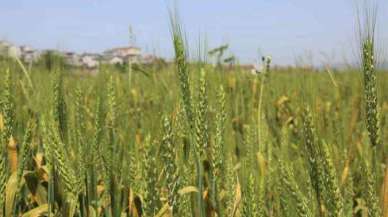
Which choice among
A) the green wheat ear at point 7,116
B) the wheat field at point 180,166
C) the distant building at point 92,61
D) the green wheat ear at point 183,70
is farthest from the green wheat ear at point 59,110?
the distant building at point 92,61

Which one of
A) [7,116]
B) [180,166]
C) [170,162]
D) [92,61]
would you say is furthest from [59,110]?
[92,61]

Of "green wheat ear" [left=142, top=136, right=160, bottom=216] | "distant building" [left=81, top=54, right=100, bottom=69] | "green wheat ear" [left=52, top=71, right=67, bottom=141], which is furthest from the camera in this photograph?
"distant building" [left=81, top=54, right=100, bottom=69]

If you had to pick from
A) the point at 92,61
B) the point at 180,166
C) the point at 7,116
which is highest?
the point at 92,61

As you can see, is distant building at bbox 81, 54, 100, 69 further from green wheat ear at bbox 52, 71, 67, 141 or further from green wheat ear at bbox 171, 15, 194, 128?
green wheat ear at bbox 171, 15, 194, 128

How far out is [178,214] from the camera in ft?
2.60

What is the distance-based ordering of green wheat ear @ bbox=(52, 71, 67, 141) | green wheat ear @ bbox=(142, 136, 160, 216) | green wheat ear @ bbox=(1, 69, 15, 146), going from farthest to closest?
1. green wheat ear @ bbox=(52, 71, 67, 141)
2. green wheat ear @ bbox=(1, 69, 15, 146)
3. green wheat ear @ bbox=(142, 136, 160, 216)

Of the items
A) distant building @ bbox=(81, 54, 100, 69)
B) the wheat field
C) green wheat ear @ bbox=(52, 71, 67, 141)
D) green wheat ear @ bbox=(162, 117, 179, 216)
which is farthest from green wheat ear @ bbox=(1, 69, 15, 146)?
distant building @ bbox=(81, 54, 100, 69)

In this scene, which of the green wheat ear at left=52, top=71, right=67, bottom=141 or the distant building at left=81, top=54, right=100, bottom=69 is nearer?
the green wheat ear at left=52, top=71, right=67, bottom=141

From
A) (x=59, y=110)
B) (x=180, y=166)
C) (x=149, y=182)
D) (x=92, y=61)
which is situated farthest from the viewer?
(x=92, y=61)

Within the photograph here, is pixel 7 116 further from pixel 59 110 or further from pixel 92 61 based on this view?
pixel 92 61

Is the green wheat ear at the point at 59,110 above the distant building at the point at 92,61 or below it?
below

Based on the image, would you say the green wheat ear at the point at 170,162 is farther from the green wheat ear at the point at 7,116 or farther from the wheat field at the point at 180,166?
the green wheat ear at the point at 7,116

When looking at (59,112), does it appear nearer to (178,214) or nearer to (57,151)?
(57,151)

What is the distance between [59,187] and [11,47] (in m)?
1.26
